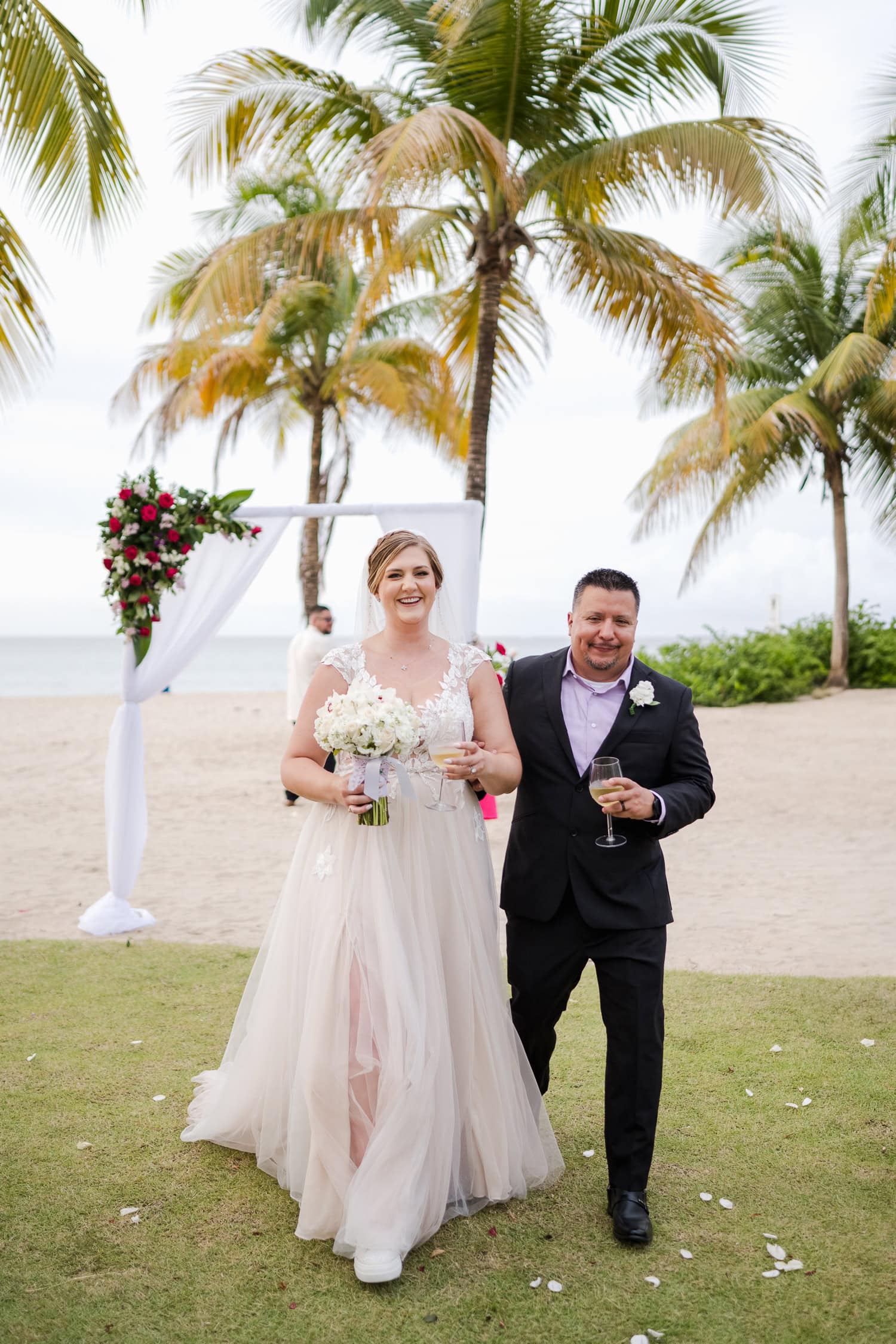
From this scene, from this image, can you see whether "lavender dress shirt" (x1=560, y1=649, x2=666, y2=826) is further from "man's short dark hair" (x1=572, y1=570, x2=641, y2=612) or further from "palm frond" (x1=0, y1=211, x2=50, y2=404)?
"palm frond" (x1=0, y1=211, x2=50, y2=404)

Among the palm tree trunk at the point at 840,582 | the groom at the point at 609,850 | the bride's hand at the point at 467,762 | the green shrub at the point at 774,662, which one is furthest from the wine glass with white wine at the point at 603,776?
the palm tree trunk at the point at 840,582

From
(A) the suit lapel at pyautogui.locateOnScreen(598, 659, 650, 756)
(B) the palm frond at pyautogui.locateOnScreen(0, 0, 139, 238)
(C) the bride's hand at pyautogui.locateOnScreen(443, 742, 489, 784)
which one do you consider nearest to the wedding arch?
(B) the palm frond at pyautogui.locateOnScreen(0, 0, 139, 238)

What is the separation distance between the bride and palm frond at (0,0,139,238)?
4016 mm

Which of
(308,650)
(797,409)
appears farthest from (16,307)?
(797,409)

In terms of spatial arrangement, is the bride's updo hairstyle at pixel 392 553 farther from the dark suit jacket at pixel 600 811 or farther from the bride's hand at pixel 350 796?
the bride's hand at pixel 350 796

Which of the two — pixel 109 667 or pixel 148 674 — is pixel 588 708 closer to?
pixel 148 674

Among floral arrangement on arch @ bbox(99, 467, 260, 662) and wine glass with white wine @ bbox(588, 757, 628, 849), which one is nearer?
wine glass with white wine @ bbox(588, 757, 628, 849)

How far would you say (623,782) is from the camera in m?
3.34

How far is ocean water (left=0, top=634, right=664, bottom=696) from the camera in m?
48.1

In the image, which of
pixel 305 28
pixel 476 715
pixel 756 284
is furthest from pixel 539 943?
pixel 756 284

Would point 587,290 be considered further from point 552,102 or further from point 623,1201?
point 623,1201

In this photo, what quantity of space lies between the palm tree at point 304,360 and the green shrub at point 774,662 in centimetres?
748

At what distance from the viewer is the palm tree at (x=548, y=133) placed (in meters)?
10.5

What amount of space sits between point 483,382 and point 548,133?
8.66 feet
